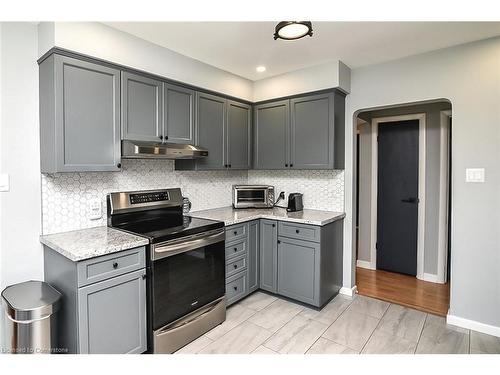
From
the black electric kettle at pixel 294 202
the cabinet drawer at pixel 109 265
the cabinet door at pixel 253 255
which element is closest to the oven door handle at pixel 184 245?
the cabinet drawer at pixel 109 265

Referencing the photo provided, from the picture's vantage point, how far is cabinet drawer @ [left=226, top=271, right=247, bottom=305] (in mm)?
2781

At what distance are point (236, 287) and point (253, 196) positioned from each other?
112 centimetres

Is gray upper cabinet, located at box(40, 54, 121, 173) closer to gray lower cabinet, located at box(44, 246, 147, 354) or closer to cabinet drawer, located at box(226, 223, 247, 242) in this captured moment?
gray lower cabinet, located at box(44, 246, 147, 354)

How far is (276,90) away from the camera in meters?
3.37

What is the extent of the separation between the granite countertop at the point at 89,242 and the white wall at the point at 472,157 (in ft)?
8.62

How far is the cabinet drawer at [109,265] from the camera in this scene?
169 centimetres

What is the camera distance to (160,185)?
286 cm

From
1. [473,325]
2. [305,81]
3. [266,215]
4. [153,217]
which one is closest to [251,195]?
[266,215]

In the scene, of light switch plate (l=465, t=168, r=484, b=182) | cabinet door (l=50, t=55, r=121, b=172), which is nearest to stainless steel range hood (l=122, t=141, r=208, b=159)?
cabinet door (l=50, t=55, r=121, b=172)

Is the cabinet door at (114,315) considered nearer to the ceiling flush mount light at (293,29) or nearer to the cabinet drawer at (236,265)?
the cabinet drawer at (236,265)

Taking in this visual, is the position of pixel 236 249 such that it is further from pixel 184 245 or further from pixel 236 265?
pixel 184 245
